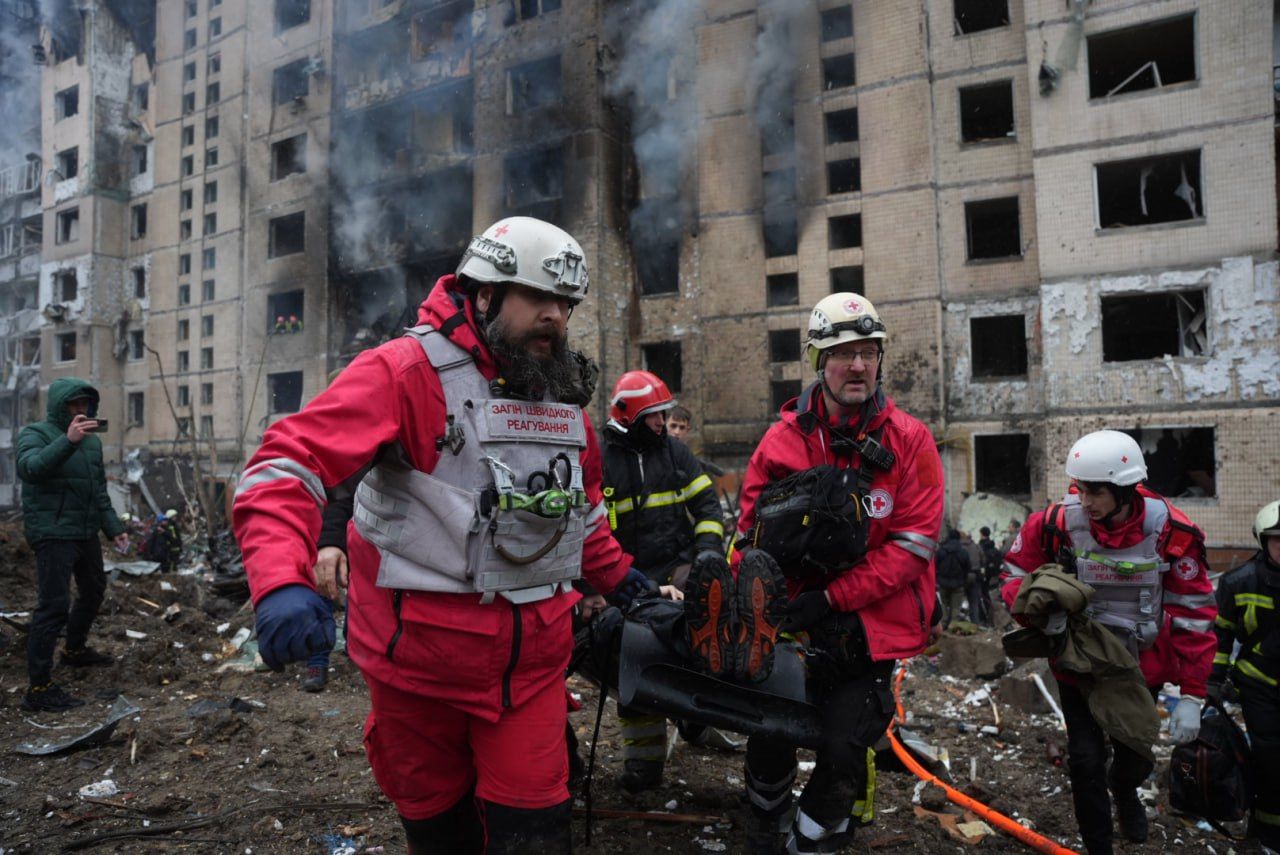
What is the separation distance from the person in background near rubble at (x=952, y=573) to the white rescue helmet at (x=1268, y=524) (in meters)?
8.47

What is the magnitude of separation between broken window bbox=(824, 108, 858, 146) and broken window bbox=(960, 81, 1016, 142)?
97.2 inches

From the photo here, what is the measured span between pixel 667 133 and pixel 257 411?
57.2 feet

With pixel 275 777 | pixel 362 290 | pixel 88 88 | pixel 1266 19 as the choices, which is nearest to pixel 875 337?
pixel 275 777

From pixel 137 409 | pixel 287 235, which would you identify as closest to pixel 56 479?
pixel 287 235

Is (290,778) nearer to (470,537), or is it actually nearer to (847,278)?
(470,537)

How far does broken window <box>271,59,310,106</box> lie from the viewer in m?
27.5

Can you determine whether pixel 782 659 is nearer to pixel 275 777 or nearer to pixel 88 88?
pixel 275 777

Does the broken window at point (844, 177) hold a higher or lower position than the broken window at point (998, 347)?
higher

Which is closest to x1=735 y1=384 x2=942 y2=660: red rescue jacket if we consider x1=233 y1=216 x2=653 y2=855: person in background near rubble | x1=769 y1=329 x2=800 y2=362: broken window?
x1=233 y1=216 x2=653 y2=855: person in background near rubble

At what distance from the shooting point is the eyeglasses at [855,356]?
11.3 feet

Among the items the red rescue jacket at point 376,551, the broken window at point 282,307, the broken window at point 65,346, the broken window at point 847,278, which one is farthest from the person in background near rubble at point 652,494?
the broken window at point 65,346

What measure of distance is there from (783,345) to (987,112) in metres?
7.64

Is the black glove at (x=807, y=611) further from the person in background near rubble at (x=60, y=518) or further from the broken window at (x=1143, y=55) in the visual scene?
the broken window at (x=1143, y=55)

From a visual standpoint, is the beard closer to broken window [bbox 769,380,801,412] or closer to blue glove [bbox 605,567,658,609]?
blue glove [bbox 605,567,658,609]
